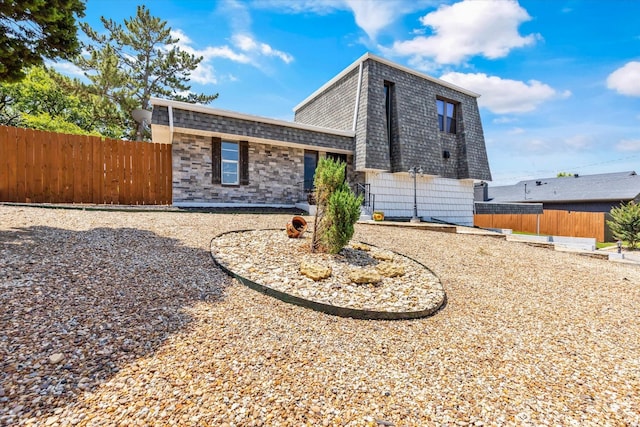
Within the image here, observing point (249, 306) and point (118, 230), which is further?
point (118, 230)

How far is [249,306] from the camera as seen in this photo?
3.37 meters

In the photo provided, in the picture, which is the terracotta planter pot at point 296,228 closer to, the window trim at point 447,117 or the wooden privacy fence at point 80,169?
the wooden privacy fence at point 80,169

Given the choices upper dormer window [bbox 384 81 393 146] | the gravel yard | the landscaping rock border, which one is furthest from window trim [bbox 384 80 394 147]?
the landscaping rock border

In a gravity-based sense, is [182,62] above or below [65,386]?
above

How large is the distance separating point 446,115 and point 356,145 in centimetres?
624

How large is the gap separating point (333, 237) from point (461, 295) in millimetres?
2295

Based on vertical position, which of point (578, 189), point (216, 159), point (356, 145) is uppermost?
point (356, 145)

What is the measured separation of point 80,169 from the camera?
8.84 meters

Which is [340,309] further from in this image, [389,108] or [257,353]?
[389,108]

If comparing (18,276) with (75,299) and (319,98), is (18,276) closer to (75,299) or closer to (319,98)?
(75,299)

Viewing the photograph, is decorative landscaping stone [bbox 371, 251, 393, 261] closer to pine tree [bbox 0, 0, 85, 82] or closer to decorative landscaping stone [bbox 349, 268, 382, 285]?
decorative landscaping stone [bbox 349, 268, 382, 285]

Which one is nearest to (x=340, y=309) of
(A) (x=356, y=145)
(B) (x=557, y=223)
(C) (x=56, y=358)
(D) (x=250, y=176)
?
(C) (x=56, y=358)

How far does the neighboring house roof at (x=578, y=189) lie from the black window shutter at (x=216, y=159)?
A: 29565 mm

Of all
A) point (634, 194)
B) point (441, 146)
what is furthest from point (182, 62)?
point (634, 194)
